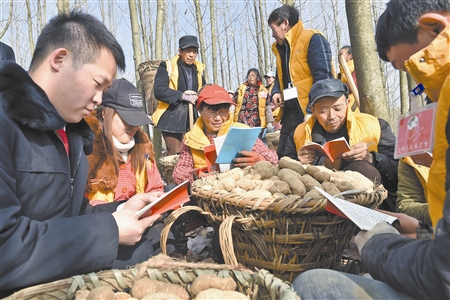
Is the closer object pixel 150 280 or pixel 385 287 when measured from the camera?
pixel 385 287

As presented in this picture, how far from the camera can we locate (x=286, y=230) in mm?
1806

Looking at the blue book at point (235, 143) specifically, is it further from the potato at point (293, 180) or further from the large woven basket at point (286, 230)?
the large woven basket at point (286, 230)

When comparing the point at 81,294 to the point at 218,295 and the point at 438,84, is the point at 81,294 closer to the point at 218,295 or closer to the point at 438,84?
the point at 218,295

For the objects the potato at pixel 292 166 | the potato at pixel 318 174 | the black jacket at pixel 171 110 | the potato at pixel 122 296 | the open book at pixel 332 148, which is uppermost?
the black jacket at pixel 171 110

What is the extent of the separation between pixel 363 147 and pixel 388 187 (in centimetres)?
47

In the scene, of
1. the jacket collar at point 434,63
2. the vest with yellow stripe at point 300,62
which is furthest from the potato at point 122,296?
the vest with yellow stripe at point 300,62

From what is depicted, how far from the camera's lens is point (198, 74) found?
5.68 metres

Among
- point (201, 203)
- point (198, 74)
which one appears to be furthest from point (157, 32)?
point (201, 203)

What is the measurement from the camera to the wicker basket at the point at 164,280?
1.32 m

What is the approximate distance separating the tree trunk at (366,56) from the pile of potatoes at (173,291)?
251 centimetres

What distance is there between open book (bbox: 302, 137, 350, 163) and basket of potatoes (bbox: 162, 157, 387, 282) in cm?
40

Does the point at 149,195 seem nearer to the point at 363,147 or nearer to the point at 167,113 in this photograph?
the point at 363,147

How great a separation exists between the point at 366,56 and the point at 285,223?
213 centimetres

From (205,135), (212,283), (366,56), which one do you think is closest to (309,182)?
(212,283)
